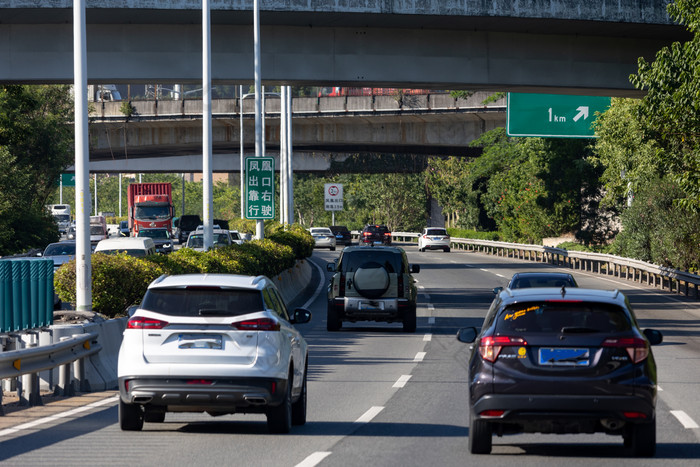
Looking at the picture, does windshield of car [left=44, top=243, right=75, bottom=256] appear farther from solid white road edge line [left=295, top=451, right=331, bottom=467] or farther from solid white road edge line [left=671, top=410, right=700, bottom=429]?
solid white road edge line [left=295, top=451, right=331, bottom=467]

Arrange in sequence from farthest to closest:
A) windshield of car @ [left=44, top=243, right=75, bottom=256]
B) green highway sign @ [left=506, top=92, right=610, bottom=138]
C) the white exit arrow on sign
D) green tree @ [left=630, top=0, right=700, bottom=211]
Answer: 1. the white exit arrow on sign
2. green highway sign @ [left=506, top=92, right=610, bottom=138]
3. windshield of car @ [left=44, top=243, right=75, bottom=256]
4. green tree @ [left=630, top=0, right=700, bottom=211]

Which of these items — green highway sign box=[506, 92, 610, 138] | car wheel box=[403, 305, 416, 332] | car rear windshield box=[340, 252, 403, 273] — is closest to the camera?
car wheel box=[403, 305, 416, 332]

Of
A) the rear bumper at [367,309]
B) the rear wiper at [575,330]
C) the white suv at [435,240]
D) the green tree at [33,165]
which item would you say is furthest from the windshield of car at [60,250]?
the white suv at [435,240]

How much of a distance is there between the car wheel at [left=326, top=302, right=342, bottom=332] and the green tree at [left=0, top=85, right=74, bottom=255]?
83.4 ft

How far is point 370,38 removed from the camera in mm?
32875

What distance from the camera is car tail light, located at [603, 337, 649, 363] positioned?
32.8 feet

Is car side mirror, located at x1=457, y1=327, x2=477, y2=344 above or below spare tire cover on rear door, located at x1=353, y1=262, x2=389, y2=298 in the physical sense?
above

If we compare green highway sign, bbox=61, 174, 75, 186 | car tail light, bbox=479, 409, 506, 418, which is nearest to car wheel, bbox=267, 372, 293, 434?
car tail light, bbox=479, 409, 506, 418

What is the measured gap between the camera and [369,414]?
13.5m

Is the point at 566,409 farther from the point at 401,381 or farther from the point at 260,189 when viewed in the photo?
the point at 260,189

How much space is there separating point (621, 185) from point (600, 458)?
122ft

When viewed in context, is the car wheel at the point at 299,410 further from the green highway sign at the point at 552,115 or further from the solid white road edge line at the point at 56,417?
the green highway sign at the point at 552,115

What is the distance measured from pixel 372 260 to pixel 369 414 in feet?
40.6

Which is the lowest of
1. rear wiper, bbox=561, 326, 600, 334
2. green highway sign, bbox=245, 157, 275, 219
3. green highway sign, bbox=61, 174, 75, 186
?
rear wiper, bbox=561, 326, 600, 334
